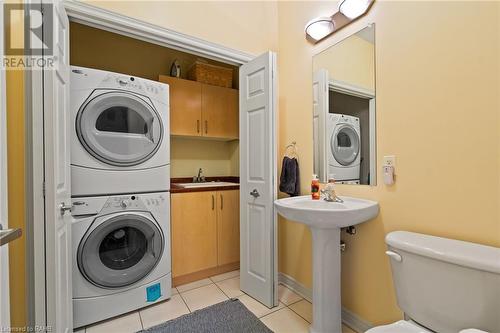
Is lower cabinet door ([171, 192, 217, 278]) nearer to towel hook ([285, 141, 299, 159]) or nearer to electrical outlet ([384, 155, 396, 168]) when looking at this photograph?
towel hook ([285, 141, 299, 159])

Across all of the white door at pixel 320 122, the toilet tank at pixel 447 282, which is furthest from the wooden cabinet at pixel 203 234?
the toilet tank at pixel 447 282

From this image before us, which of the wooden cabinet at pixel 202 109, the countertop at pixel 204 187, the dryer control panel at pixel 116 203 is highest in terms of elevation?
the wooden cabinet at pixel 202 109

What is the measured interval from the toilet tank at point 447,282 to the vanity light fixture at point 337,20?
4.59ft

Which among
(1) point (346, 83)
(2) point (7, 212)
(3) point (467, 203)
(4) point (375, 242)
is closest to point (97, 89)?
(2) point (7, 212)

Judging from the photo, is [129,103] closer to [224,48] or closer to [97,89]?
[97,89]

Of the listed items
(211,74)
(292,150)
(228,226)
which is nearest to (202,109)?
(211,74)

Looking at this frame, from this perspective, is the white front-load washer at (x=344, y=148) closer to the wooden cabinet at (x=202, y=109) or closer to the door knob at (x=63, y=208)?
the wooden cabinet at (x=202, y=109)

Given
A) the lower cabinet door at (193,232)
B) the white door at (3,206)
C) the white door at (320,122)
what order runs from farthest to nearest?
the lower cabinet door at (193,232), the white door at (320,122), the white door at (3,206)

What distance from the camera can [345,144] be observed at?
1674mm

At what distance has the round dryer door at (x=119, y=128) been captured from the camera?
157cm

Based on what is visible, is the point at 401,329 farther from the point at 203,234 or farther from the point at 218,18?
the point at 218,18

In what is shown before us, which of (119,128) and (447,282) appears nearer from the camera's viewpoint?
(447,282)

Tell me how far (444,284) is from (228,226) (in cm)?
186

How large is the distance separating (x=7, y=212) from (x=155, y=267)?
1.22 m
